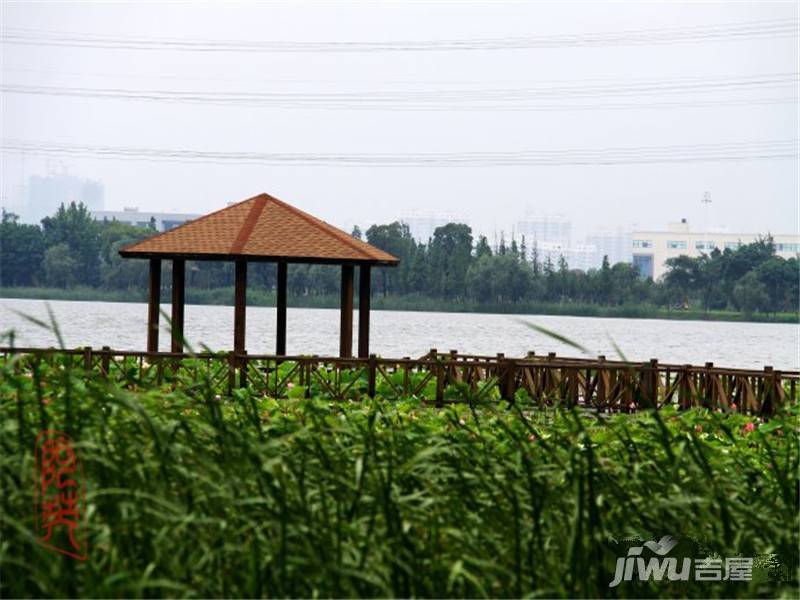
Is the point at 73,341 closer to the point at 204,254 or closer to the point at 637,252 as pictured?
the point at 204,254

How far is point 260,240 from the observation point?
23.4 m

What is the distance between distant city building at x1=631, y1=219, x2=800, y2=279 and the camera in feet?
484

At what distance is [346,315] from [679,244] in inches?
5103

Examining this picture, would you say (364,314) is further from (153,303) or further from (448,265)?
(448,265)

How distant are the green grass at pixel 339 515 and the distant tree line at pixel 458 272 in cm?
8395

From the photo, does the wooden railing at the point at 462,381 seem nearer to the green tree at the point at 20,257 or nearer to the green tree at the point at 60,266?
the green tree at the point at 60,266

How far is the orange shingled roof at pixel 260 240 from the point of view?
23.1m

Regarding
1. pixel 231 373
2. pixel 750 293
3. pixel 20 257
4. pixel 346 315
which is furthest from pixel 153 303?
pixel 20 257

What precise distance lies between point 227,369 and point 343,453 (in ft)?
49.3

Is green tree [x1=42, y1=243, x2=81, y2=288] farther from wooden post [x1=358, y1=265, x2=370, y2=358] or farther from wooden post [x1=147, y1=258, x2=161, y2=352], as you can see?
wooden post [x1=358, y1=265, x2=370, y2=358]

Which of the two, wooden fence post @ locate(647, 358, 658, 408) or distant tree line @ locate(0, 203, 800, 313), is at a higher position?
distant tree line @ locate(0, 203, 800, 313)

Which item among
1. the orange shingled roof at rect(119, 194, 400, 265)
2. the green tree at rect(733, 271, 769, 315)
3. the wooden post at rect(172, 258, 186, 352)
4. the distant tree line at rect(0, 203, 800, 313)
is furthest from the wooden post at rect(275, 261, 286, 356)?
the green tree at rect(733, 271, 769, 315)

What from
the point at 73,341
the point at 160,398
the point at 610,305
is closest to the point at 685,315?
the point at 610,305

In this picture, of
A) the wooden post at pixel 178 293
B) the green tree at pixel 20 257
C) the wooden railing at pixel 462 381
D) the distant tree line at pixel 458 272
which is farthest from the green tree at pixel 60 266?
the wooden railing at pixel 462 381
